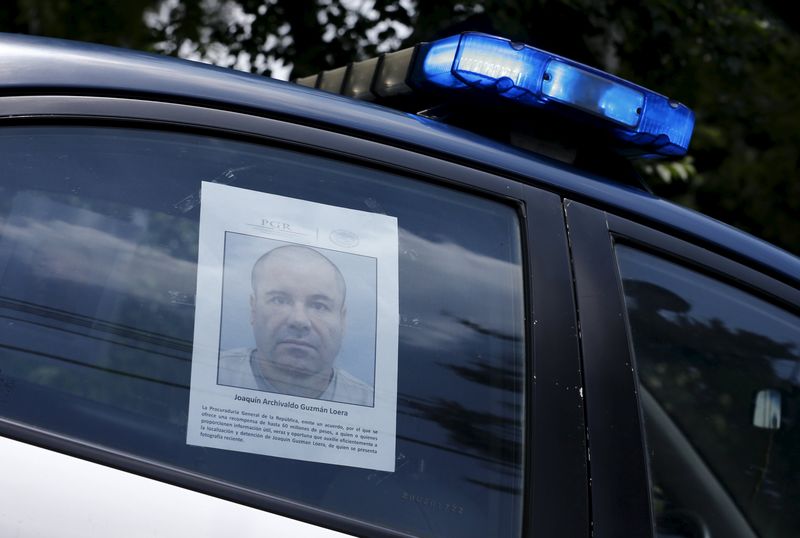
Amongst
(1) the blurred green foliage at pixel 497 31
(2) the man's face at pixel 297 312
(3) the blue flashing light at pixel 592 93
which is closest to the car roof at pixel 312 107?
(3) the blue flashing light at pixel 592 93

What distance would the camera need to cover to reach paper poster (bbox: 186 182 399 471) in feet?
4.58

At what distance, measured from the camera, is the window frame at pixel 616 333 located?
4.94 ft

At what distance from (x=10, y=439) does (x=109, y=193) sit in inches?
13.8

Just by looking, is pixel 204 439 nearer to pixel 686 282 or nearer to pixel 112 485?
pixel 112 485

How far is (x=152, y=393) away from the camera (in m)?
1.37

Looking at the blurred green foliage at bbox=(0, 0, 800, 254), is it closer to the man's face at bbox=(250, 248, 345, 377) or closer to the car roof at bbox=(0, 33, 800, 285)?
the car roof at bbox=(0, 33, 800, 285)

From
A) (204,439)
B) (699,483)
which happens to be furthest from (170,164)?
(699,483)

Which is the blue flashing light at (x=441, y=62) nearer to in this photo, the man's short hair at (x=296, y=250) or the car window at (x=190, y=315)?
the car window at (x=190, y=315)

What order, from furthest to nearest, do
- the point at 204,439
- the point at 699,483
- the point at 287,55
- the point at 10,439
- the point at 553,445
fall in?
the point at 287,55, the point at 699,483, the point at 553,445, the point at 204,439, the point at 10,439

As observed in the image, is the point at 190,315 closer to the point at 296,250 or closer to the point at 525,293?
the point at 296,250

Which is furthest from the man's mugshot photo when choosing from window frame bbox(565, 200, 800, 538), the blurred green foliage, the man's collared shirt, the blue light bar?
the blurred green foliage

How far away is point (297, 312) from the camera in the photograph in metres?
1.46

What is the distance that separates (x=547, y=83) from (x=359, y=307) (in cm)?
53

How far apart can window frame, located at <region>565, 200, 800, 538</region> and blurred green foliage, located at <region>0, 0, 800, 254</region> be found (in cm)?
222
